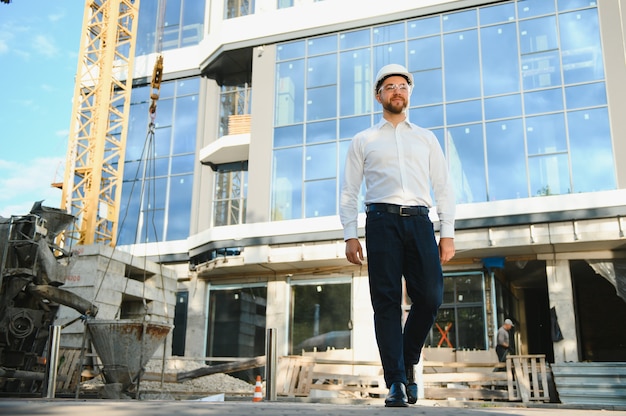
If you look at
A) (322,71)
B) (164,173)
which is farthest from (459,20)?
(164,173)

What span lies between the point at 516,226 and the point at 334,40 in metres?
10.6

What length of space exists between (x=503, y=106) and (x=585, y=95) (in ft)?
8.86

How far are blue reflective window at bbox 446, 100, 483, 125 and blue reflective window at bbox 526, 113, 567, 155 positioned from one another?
72.0 inches

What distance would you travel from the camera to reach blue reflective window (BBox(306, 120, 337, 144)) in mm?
26422

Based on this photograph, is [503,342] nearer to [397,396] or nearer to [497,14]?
[497,14]

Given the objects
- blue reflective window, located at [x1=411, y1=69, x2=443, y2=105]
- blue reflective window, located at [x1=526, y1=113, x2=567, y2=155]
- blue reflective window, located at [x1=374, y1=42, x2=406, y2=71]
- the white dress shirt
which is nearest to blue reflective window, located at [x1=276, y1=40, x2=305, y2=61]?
blue reflective window, located at [x1=374, y1=42, x2=406, y2=71]

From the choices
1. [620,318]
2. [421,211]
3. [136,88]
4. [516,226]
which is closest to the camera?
[421,211]

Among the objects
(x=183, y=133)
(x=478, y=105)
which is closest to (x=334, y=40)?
(x=478, y=105)

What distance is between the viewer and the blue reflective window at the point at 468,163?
77.1 ft

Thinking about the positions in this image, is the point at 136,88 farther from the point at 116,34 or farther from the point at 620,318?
the point at 620,318

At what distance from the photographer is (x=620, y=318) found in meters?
31.1

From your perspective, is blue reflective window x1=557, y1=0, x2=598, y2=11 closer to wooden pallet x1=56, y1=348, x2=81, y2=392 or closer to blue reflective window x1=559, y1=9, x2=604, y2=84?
blue reflective window x1=559, y1=9, x2=604, y2=84

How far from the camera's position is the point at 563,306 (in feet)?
74.5

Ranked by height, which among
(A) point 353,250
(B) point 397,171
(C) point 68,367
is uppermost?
(B) point 397,171
